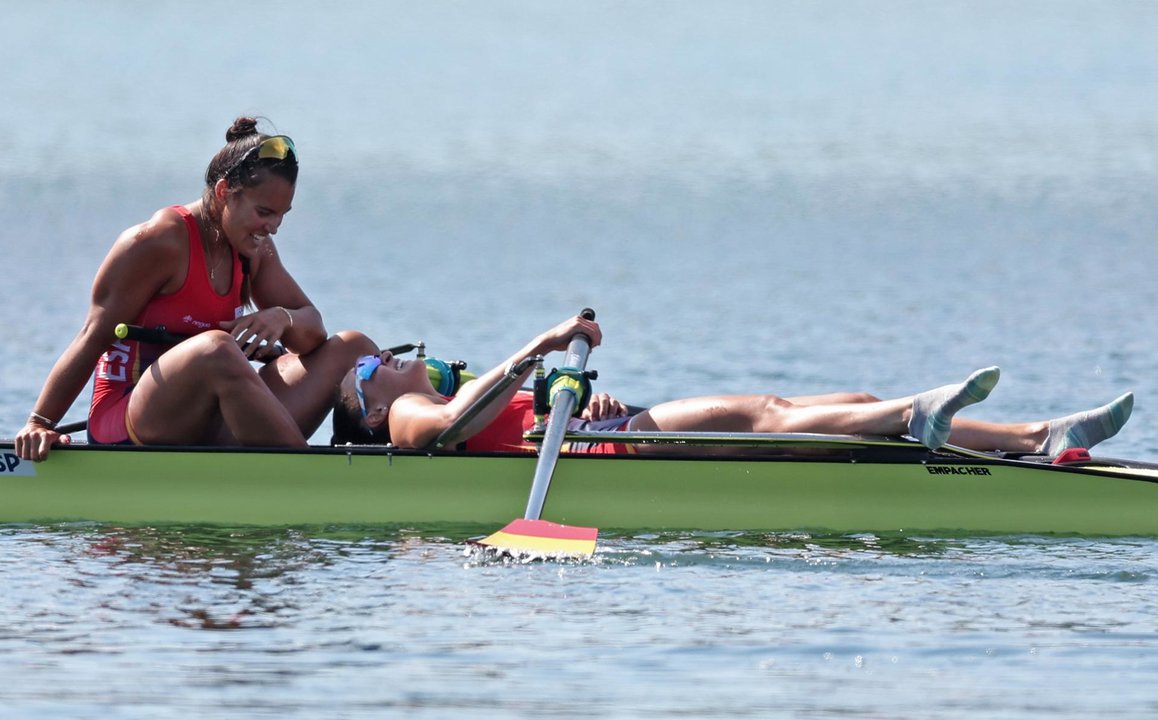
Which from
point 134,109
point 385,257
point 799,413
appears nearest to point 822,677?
point 799,413

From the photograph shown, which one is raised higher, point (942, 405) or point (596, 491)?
point (942, 405)

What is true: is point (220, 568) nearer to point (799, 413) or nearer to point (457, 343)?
point (799, 413)

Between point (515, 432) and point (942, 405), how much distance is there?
84.8 inches

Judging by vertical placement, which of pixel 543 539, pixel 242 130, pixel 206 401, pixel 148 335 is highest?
pixel 242 130

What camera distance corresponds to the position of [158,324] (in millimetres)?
9453

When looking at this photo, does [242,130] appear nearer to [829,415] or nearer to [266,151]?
[266,151]

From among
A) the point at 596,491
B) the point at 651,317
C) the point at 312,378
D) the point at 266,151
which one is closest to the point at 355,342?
the point at 312,378

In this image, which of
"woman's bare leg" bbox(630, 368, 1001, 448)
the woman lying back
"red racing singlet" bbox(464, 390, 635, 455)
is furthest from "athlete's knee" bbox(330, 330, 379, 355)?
"woman's bare leg" bbox(630, 368, 1001, 448)

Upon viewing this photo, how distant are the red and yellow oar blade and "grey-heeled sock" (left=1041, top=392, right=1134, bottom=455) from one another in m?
2.25

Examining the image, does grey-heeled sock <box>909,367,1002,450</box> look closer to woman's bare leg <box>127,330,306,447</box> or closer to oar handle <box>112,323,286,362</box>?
woman's bare leg <box>127,330,306,447</box>

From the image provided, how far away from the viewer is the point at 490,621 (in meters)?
7.78

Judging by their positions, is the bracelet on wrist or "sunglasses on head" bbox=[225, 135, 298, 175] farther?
the bracelet on wrist

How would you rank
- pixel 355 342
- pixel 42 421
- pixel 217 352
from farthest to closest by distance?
pixel 355 342
pixel 42 421
pixel 217 352

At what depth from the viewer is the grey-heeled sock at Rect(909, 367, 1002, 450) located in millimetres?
8781
